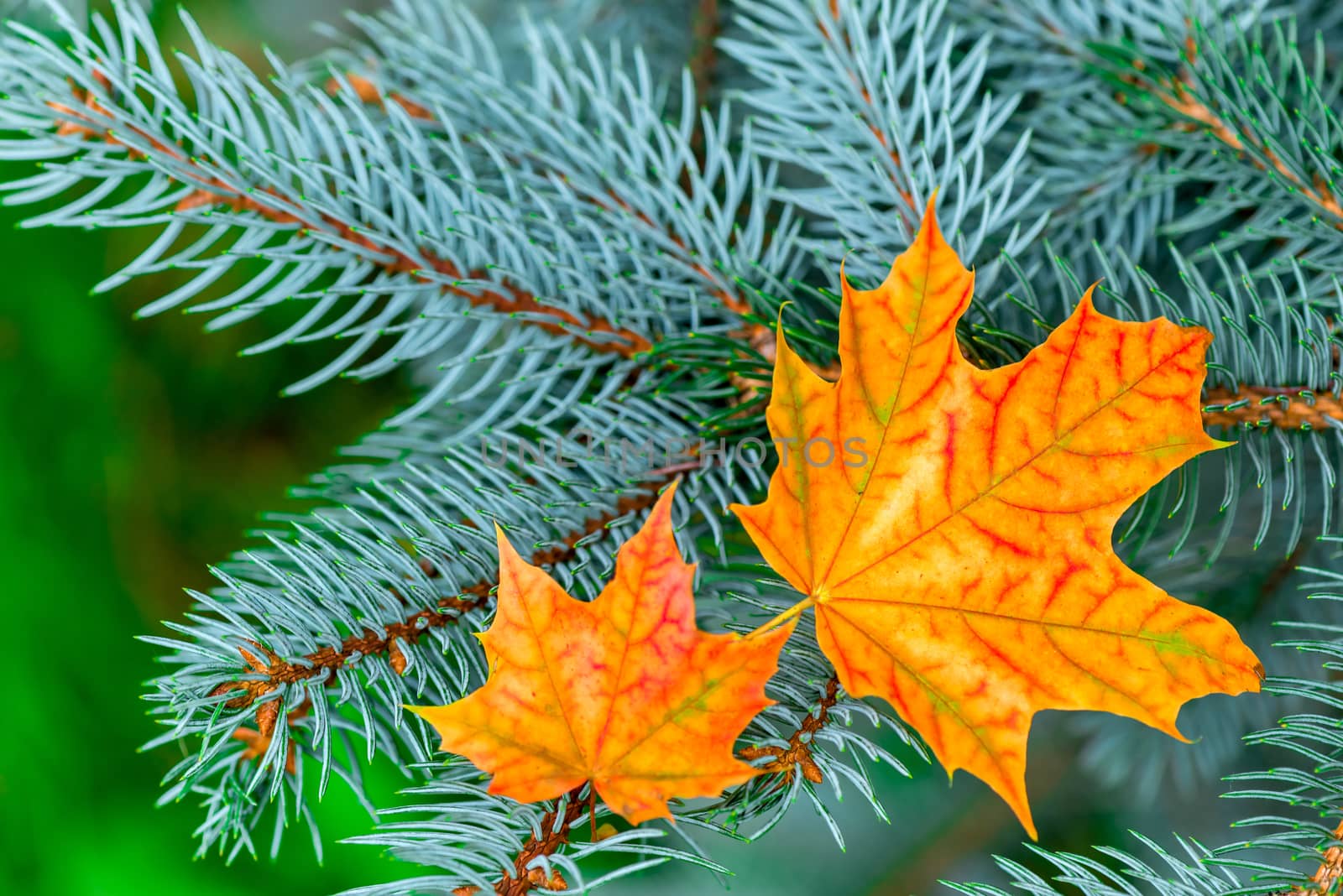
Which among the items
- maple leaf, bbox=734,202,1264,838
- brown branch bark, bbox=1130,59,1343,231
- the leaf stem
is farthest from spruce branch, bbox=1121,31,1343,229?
the leaf stem

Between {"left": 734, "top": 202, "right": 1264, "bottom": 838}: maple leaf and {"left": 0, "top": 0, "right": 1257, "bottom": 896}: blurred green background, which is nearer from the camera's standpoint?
{"left": 734, "top": 202, "right": 1264, "bottom": 838}: maple leaf

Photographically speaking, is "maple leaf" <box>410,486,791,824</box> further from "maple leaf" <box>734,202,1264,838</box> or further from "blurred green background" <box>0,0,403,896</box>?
"blurred green background" <box>0,0,403,896</box>

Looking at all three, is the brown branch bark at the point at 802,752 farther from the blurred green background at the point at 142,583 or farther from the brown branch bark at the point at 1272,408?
the blurred green background at the point at 142,583

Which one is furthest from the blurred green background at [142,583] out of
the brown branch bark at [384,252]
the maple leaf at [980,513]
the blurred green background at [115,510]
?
the maple leaf at [980,513]

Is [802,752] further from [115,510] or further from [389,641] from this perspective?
[115,510]

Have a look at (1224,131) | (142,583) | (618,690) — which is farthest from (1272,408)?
(142,583)

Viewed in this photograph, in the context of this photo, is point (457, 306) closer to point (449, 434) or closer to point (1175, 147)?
point (449, 434)
